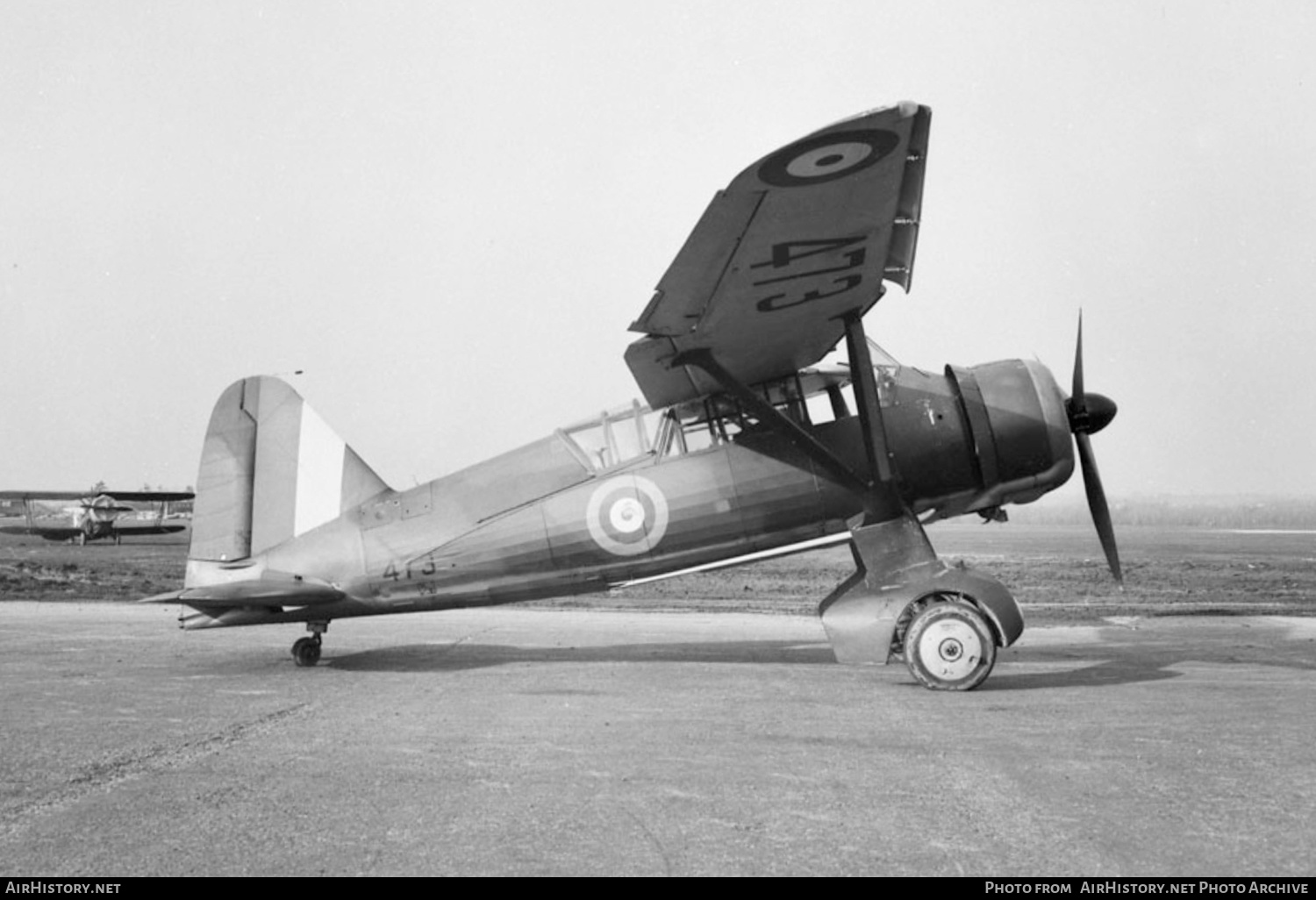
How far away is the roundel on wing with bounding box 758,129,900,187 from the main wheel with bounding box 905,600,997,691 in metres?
3.46

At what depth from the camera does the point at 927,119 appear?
6172 millimetres

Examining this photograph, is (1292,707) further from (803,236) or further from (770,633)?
Answer: (770,633)

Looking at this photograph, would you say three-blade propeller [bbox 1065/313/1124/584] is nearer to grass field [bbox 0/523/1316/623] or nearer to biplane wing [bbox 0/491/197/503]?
grass field [bbox 0/523/1316/623]

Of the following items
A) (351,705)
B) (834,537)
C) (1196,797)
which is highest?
(834,537)

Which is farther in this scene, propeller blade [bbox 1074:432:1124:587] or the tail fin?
the tail fin

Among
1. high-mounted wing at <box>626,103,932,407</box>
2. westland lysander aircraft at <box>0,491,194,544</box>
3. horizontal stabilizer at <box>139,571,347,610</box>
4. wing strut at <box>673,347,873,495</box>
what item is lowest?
horizontal stabilizer at <box>139,571,347,610</box>

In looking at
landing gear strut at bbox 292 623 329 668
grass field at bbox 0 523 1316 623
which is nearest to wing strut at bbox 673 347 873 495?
grass field at bbox 0 523 1316 623

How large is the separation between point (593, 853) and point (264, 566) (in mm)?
7030

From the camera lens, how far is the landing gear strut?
31.5 feet

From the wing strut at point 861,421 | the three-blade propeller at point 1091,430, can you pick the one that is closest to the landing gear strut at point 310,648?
the wing strut at point 861,421

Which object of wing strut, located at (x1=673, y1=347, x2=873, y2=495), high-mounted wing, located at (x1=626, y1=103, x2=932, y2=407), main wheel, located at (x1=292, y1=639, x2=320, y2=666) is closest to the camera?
high-mounted wing, located at (x1=626, y1=103, x2=932, y2=407)

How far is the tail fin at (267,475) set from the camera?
9844mm

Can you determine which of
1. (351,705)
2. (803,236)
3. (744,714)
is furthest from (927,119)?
(351,705)

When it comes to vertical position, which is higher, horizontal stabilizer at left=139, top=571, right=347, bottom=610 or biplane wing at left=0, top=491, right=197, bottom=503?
biplane wing at left=0, top=491, right=197, bottom=503
